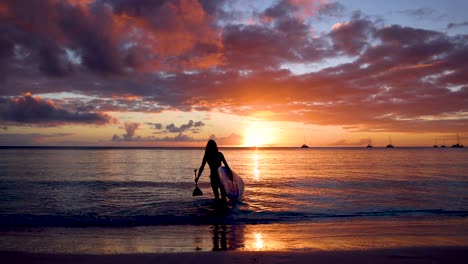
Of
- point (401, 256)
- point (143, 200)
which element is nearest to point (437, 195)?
point (401, 256)

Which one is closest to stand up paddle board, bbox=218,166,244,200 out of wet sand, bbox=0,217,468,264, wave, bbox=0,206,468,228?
wave, bbox=0,206,468,228

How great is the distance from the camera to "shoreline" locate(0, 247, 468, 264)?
21.7ft

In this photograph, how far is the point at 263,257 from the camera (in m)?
6.77

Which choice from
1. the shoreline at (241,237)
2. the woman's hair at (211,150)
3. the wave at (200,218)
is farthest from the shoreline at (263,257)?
the woman's hair at (211,150)

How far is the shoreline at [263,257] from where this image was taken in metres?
6.61

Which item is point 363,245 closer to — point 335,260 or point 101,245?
point 335,260

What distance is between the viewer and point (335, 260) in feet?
21.8

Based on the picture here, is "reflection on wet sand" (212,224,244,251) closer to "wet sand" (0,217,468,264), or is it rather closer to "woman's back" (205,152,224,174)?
"wet sand" (0,217,468,264)

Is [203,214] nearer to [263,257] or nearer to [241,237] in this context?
[241,237]

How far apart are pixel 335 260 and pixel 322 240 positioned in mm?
A: 1899

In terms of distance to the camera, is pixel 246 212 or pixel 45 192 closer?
pixel 246 212

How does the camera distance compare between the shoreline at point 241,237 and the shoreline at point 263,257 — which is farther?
the shoreline at point 241,237

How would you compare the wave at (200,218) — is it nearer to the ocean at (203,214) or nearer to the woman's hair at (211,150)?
the ocean at (203,214)

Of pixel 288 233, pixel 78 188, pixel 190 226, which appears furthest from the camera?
pixel 78 188
